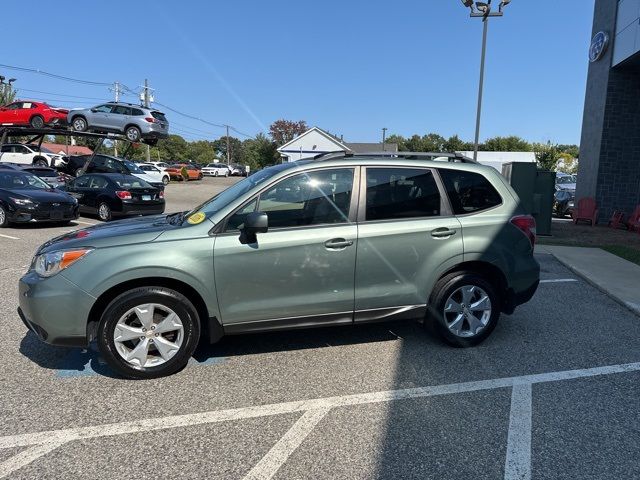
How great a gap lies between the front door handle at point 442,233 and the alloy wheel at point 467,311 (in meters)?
0.52

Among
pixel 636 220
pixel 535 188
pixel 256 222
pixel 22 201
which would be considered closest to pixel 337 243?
pixel 256 222

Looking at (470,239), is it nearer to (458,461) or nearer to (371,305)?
(371,305)

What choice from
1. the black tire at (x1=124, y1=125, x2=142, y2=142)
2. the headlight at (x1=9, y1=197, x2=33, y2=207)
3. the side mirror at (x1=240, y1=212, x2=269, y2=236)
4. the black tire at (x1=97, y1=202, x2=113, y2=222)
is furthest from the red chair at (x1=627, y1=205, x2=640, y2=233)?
the black tire at (x1=124, y1=125, x2=142, y2=142)

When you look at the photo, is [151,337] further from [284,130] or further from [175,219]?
[284,130]

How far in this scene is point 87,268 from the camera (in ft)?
11.6

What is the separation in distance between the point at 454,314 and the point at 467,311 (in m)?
0.13

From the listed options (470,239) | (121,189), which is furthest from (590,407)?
(121,189)

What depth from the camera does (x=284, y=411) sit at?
3.32 meters

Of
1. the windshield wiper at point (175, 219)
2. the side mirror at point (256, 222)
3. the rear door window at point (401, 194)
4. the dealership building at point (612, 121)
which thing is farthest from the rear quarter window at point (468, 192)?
the dealership building at point (612, 121)

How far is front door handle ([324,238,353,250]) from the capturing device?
393 cm

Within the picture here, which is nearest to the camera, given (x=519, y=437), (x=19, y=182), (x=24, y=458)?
(x=24, y=458)

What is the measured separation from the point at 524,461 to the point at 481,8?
14911mm

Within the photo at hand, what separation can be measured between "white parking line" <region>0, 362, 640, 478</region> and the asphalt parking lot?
1 centimetres

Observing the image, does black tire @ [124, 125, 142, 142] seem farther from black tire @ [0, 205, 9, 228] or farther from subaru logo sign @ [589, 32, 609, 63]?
subaru logo sign @ [589, 32, 609, 63]
